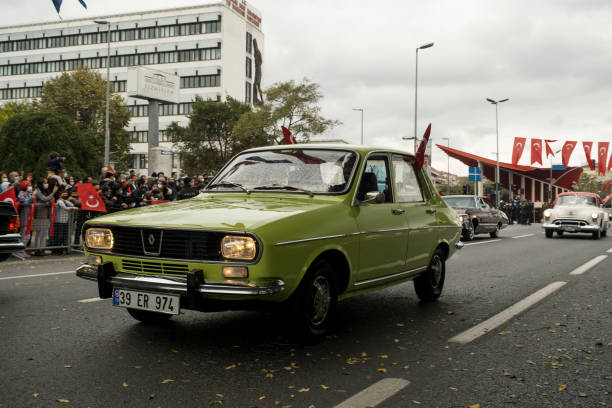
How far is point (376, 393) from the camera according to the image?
3801 millimetres

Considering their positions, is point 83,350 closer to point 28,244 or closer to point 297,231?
point 297,231

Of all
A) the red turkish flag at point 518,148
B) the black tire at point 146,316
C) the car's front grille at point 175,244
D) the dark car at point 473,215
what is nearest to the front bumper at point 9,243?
the black tire at point 146,316

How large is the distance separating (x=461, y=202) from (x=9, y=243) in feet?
52.0

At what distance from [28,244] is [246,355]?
948 centimetres

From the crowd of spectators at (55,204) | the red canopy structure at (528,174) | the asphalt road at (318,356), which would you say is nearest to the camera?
the asphalt road at (318,356)

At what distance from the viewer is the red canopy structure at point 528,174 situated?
3292 inches

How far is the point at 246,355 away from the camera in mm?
4645

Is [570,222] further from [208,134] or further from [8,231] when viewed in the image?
[208,134]

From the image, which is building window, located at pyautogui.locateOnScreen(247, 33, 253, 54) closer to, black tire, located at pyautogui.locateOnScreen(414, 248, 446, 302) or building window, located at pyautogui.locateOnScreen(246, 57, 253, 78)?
building window, located at pyautogui.locateOnScreen(246, 57, 253, 78)

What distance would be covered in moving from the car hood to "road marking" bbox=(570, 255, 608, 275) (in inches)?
275

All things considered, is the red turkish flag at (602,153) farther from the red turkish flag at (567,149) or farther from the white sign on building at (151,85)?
the white sign on building at (151,85)

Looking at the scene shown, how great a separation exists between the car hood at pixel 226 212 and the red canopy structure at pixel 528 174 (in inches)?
3161

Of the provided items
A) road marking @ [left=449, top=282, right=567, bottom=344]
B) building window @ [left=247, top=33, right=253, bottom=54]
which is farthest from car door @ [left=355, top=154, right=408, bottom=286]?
building window @ [left=247, top=33, right=253, bottom=54]

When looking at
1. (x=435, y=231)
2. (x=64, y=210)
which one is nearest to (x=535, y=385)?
(x=435, y=231)
